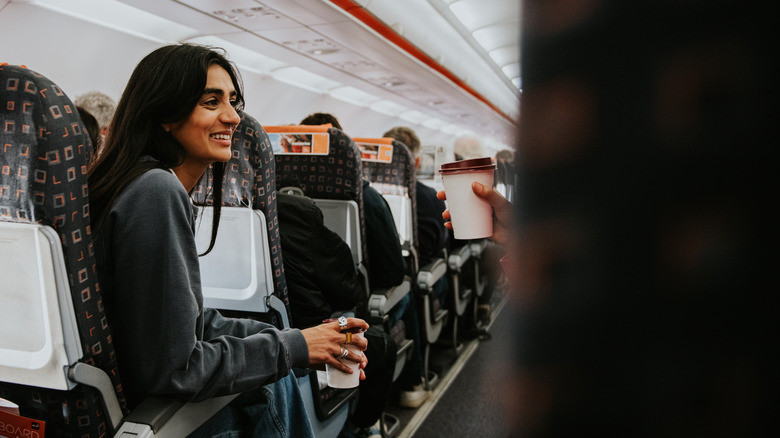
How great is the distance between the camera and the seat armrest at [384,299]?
96.3 inches

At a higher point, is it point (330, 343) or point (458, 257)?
point (330, 343)

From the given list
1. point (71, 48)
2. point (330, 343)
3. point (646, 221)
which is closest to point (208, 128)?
point (330, 343)

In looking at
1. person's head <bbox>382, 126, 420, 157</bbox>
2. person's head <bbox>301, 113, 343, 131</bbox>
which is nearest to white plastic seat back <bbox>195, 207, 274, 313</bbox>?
person's head <bbox>301, 113, 343, 131</bbox>

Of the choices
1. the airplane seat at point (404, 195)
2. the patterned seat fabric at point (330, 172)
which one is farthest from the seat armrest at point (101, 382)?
the airplane seat at point (404, 195)

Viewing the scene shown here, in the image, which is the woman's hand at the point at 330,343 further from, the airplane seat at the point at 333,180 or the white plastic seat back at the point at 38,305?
the airplane seat at the point at 333,180

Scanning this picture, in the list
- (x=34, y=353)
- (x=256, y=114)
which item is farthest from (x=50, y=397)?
(x=256, y=114)

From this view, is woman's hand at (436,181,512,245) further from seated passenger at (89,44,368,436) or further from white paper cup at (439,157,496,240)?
seated passenger at (89,44,368,436)

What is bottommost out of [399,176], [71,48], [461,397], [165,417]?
[461,397]

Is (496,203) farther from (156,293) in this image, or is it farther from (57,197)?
(57,197)

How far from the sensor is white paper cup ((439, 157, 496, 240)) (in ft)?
3.47

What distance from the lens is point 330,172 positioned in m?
2.26

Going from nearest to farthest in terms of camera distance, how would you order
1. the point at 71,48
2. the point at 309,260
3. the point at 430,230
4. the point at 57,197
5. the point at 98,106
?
the point at 57,197 → the point at 309,260 → the point at 98,106 → the point at 430,230 → the point at 71,48

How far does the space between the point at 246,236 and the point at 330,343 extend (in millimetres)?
486

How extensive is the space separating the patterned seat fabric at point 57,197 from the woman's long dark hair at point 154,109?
17cm
